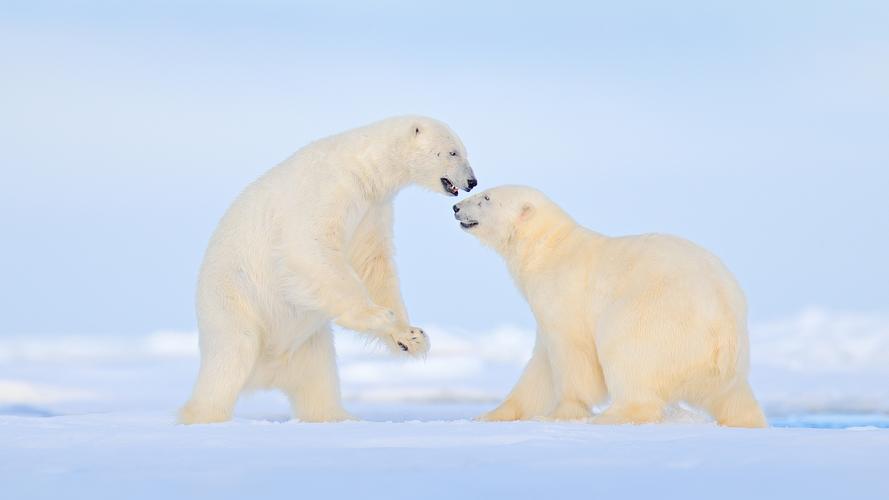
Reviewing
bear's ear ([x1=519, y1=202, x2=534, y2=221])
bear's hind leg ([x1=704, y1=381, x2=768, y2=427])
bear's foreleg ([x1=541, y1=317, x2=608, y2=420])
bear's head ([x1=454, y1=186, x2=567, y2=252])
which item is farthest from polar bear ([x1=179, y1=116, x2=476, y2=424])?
bear's hind leg ([x1=704, y1=381, x2=768, y2=427])

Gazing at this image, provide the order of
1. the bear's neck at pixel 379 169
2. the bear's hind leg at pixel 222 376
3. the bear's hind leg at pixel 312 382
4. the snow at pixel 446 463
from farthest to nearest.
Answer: the bear's hind leg at pixel 312 382 → the bear's neck at pixel 379 169 → the bear's hind leg at pixel 222 376 → the snow at pixel 446 463

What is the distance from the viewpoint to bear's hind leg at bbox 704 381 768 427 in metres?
8.54

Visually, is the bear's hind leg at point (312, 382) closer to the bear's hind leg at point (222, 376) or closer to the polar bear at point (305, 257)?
the polar bear at point (305, 257)

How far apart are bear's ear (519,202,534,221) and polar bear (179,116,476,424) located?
1.81ft

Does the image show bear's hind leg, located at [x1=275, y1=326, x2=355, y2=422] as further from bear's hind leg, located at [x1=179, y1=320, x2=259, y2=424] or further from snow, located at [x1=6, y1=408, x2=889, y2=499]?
snow, located at [x1=6, y1=408, x2=889, y2=499]

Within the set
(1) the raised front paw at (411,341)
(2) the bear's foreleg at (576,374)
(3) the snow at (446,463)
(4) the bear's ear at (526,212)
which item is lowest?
(3) the snow at (446,463)

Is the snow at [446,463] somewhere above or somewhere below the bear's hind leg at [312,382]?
below

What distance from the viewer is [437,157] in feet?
30.8

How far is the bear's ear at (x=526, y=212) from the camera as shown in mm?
9758

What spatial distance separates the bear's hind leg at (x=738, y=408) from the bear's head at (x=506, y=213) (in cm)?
207

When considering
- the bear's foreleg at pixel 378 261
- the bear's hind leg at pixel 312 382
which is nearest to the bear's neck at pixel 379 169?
the bear's foreleg at pixel 378 261

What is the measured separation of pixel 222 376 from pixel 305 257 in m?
1.23

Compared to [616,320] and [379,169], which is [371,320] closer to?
[379,169]

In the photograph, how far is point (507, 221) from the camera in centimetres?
980
